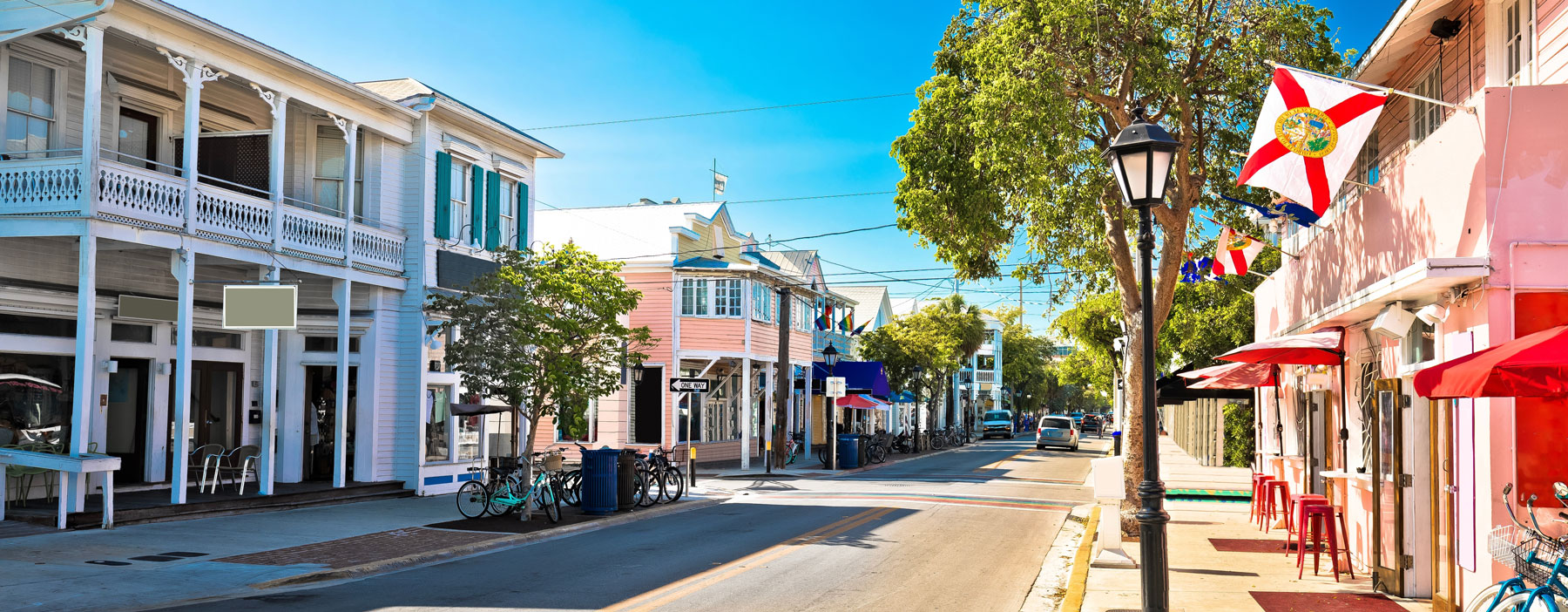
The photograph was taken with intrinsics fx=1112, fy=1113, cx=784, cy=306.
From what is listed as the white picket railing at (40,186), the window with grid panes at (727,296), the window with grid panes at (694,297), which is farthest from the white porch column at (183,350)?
the window with grid panes at (727,296)

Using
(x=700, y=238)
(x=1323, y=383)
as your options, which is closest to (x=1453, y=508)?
(x=1323, y=383)

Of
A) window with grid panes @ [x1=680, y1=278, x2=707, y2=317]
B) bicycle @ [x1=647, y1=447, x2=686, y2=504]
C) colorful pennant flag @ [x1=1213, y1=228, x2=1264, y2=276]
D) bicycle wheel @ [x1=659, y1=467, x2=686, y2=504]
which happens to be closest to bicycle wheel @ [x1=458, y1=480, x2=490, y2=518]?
bicycle @ [x1=647, y1=447, x2=686, y2=504]

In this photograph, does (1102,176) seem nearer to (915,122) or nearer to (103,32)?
(915,122)

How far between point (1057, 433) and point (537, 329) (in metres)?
36.8

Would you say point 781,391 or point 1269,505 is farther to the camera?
point 781,391

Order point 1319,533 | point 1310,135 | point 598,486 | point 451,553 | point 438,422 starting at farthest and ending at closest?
1. point 438,422
2. point 598,486
3. point 451,553
4. point 1319,533
5. point 1310,135

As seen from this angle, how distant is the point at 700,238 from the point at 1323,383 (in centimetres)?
2593

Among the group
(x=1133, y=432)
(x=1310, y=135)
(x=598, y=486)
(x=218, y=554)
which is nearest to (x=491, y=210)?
(x=598, y=486)

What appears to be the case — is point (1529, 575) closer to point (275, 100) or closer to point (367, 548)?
point (367, 548)

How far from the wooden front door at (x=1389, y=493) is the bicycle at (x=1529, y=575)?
3098 millimetres

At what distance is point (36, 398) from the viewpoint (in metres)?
16.7

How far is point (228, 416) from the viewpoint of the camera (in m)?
20.6

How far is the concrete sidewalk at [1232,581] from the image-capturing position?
402 inches

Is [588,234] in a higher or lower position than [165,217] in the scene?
higher
